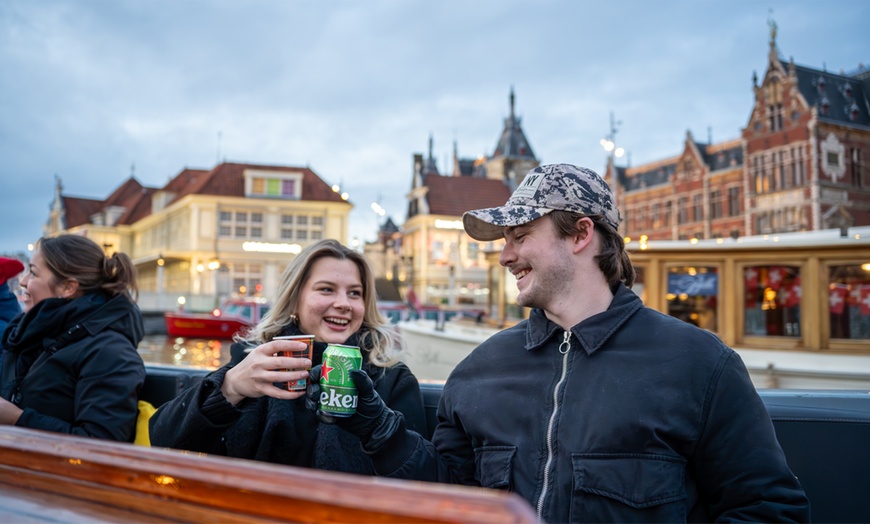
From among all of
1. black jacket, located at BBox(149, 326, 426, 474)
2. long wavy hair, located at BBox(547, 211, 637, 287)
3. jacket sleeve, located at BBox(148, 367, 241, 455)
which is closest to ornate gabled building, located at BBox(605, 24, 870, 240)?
long wavy hair, located at BBox(547, 211, 637, 287)

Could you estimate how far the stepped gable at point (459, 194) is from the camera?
41438mm

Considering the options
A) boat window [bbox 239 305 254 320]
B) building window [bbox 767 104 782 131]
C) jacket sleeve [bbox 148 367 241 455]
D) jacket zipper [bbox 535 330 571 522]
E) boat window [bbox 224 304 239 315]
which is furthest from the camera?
building window [bbox 767 104 782 131]

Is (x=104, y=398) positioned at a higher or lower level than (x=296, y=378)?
lower

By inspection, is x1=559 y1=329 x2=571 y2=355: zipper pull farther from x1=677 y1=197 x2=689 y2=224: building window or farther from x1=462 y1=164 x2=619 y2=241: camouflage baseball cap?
x1=677 y1=197 x2=689 y2=224: building window

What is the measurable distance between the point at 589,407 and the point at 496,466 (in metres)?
0.36

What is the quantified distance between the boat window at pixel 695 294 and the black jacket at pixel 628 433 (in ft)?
19.5

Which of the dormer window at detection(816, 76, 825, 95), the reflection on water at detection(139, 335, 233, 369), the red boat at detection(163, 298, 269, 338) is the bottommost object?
the reflection on water at detection(139, 335, 233, 369)

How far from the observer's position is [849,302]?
6.71m

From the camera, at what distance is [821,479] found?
225cm

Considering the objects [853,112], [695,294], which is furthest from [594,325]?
[853,112]

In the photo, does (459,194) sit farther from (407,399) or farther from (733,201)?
(407,399)

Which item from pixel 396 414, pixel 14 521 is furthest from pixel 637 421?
pixel 14 521

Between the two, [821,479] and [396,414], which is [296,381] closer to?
[396,414]

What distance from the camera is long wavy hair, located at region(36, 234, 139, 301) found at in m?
3.21
